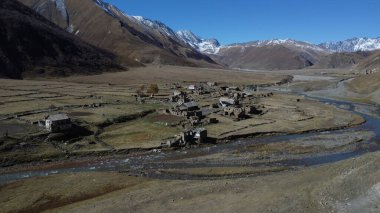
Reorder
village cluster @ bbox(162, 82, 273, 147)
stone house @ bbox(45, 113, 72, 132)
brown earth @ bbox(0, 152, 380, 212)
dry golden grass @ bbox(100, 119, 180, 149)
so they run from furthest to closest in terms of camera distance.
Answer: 1. stone house @ bbox(45, 113, 72, 132)
2. village cluster @ bbox(162, 82, 273, 147)
3. dry golden grass @ bbox(100, 119, 180, 149)
4. brown earth @ bbox(0, 152, 380, 212)

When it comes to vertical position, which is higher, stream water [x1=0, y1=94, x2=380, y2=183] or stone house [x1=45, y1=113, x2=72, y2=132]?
stone house [x1=45, y1=113, x2=72, y2=132]

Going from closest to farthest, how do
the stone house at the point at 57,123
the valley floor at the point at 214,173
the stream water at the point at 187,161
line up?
the valley floor at the point at 214,173 < the stream water at the point at 187,161 < the stone house at the point at 57,123

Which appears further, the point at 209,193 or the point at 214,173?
the point at 214,173

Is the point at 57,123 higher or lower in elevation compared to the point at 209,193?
higher

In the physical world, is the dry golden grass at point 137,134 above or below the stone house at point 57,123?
below

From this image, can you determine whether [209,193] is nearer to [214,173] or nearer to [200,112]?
[214,173]

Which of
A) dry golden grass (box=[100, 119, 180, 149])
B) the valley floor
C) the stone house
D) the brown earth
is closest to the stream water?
the valley floor

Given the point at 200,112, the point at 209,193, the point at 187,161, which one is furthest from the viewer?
the point at 200,112

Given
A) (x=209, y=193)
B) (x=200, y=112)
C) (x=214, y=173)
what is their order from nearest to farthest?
1. (x=209, y=193)
2. (x=214, y=173)
3. (x=200, y=112)

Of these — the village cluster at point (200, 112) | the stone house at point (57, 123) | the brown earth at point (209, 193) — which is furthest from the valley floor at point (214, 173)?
the village cluster at point (200, 112)

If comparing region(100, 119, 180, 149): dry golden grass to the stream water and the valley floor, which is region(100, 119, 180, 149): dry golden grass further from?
the stream water

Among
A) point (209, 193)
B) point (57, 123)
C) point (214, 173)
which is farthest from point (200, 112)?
point (209, 193)

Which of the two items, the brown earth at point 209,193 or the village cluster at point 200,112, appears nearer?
the brown earth at point 209,193

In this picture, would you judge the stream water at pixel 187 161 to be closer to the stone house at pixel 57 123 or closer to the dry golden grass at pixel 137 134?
the dry golden grass at pixel 137 134
